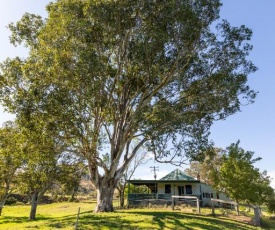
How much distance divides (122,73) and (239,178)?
1712 centimetres

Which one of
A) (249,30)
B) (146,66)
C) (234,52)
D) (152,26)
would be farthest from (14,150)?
(249,30)

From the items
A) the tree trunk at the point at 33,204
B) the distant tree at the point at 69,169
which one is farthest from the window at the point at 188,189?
the tree trunk at the point at 33,204

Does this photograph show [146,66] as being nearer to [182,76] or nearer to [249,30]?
[182,76]

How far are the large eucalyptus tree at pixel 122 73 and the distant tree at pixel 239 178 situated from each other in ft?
29.0

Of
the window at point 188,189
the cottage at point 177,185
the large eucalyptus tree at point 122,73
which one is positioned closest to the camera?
the large eucalyptus tree at point 122,73

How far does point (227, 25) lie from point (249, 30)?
1709 mm

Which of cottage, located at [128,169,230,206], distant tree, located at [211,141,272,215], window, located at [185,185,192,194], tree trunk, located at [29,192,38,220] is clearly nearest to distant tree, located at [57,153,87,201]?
tree trunk, located at [29,192,38,220]

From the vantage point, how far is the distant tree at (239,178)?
92.2 ft

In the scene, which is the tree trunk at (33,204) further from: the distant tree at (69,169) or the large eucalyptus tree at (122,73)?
the large eucalyptus tree at (122,73)

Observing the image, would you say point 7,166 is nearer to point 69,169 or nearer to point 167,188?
point 69,169

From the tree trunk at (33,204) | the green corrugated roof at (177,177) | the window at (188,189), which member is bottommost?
the tree trunk at (33,204)

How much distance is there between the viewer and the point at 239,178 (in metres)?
28.5

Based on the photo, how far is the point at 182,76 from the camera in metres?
21.5

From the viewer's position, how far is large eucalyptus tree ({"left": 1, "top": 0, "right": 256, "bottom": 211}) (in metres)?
17.8
